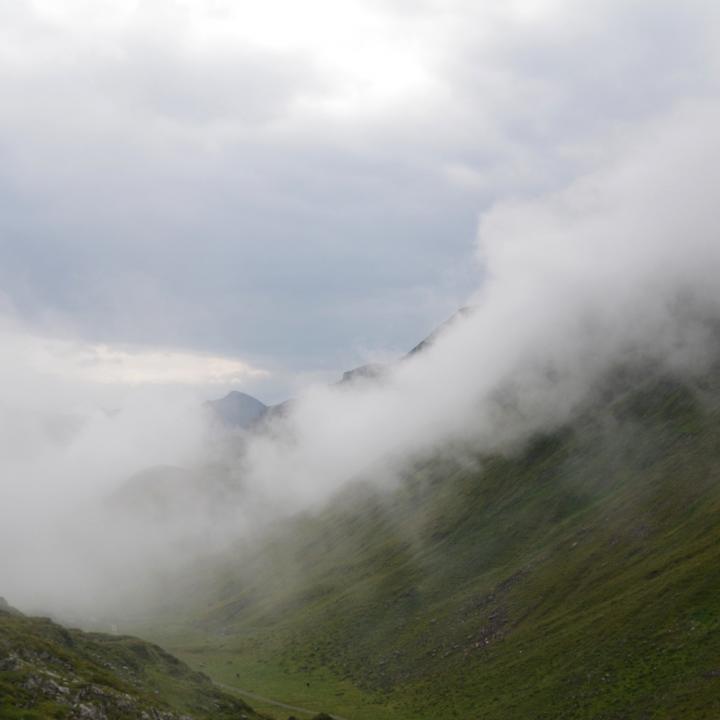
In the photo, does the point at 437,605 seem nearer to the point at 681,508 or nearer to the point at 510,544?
the point at 510,544

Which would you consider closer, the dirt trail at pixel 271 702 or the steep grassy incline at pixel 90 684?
the steep grassy incline at pixel 90 684

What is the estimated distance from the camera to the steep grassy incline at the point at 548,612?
82.8 meters

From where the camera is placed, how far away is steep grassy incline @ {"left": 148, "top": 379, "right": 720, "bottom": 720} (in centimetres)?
8281

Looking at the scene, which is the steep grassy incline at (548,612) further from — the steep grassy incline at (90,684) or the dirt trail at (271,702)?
the steep grassy incline at (90,684)

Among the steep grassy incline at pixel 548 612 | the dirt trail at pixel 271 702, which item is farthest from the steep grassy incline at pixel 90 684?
the steep grassy incline at pixel 548 612

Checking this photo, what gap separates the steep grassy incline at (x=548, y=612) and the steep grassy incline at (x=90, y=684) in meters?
30.3

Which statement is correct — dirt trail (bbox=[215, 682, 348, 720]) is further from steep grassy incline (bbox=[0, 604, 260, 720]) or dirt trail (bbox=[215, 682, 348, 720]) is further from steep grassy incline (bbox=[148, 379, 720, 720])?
steep grassy incline (bbox=[0, 604, 260, 720])

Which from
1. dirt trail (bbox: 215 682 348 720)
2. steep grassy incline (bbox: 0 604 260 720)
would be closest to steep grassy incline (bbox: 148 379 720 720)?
dirt trail (bbox: 215 682 348 720)

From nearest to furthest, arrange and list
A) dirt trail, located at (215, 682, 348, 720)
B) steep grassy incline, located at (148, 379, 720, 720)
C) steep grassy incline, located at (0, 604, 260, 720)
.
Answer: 1. steep grassy incline, located at (0, 604, 260, 720)
2. steep grassy incline, located at (148, 379, 720, 720)
3. dirt trail, located at (215, 682, 348, 720)

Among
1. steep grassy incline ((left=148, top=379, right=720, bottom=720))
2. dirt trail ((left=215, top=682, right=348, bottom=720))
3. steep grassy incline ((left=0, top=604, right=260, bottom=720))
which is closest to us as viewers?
steep grassy incline ((left=0, top=604, right=260, bottom=720))

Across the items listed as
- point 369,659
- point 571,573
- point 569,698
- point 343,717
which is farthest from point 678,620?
point 369,659

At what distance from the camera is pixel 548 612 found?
382 feet

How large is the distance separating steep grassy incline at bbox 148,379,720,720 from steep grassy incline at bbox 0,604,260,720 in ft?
99.5

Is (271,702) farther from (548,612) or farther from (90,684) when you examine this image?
(90,684)
